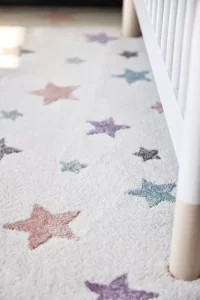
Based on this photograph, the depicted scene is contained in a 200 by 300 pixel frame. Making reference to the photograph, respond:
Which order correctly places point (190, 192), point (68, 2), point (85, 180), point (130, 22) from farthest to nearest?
point (68, 2)
point (130, 22)
point (85, 180)
point (190, 192)

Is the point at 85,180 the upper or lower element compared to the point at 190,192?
lower

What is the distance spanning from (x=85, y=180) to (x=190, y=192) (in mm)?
385

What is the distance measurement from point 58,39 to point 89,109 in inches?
24.5

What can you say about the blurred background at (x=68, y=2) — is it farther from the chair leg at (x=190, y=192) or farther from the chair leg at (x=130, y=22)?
the chair leg at (x=190, y=192)

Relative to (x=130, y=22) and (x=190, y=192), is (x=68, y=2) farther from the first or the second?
(x=190, y=192)

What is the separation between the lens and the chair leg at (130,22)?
1.88 m

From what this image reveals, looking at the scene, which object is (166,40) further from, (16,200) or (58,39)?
(58,39)

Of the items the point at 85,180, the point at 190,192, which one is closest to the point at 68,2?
the point at 85,180

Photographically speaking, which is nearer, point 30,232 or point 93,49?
point 30,232

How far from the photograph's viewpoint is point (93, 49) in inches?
71.5

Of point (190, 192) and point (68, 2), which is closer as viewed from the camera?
point (190, 192)

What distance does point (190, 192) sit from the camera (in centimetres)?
73

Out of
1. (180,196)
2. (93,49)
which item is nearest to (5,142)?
(180,196)

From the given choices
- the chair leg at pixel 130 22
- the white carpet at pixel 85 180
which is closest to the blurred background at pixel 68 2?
the chair leg at pixel 130 22
